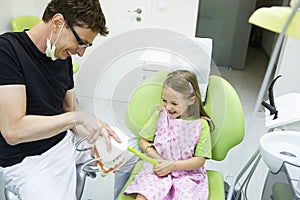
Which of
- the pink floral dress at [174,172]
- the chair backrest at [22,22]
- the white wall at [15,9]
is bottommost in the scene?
the pink floral dress at [174,172]

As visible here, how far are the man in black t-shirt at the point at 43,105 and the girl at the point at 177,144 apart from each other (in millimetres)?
259

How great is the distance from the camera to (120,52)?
3.43 ft

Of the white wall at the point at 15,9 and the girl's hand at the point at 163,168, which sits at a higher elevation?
the white wall at the point at 15,9

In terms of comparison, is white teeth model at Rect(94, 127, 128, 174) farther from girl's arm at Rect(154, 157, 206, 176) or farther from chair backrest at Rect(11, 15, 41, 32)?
chair backrest at Rect(11, 15, 41, 32)

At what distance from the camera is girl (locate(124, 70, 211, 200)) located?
1.08 metres

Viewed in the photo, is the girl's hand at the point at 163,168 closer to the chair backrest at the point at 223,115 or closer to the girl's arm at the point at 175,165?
the girl's arm at the point at 175,165

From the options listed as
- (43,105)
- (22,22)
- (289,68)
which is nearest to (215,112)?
(43,105)

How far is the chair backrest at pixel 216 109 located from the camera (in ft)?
3.76

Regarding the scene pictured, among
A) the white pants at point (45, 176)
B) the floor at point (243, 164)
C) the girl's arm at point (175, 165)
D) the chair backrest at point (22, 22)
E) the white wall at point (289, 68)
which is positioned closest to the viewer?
the white pants at point (45, 176)

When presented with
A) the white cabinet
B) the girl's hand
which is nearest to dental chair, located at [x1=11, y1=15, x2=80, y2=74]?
the white cabinet

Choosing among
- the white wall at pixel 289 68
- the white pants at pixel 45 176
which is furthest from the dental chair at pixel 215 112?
the white wall at pixel 289 68

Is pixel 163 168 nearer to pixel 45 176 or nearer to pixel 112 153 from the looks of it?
pixel 112 153

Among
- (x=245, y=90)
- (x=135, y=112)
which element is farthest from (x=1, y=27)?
(x=245, y=90)

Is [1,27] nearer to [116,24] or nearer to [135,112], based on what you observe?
[116,24]
